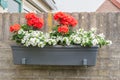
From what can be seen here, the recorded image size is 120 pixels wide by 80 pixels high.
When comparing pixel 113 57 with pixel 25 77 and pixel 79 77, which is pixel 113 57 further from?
pixel 25 77

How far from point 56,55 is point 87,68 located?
0.40 metres

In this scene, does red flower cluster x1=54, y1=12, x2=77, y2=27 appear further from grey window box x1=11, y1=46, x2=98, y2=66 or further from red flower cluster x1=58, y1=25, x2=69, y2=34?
grey window box x1=11, y1=46, x2=98, y2=66

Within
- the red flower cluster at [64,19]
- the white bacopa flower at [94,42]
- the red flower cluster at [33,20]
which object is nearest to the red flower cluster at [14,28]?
the red flower cluster at [33,20]

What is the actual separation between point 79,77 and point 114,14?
2.53ft

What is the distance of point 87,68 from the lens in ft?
10.4

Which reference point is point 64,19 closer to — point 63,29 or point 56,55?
point 63,29

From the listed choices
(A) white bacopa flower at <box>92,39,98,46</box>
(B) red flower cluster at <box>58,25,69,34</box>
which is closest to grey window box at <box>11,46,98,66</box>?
(A) white bacopa flower at <box>92,39,98,46</box>

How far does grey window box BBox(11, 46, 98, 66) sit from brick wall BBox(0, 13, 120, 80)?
0.20 meters

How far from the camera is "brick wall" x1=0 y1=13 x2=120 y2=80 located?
3.17 metres

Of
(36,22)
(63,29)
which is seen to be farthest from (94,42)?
(36,22)

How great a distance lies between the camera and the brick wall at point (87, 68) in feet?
10.4

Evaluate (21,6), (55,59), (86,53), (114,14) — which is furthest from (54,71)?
(21,6)

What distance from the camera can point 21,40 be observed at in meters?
3.01

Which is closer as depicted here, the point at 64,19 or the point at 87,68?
the point at 64,19
